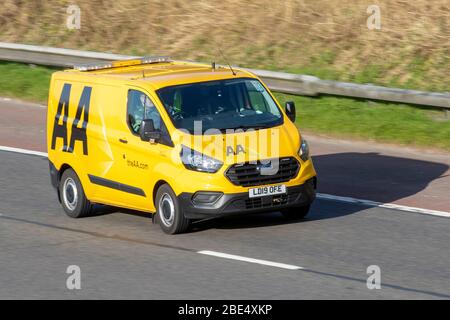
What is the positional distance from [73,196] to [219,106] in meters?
2.45

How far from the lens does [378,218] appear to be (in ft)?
44.9

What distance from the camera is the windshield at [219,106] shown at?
42.5 ft

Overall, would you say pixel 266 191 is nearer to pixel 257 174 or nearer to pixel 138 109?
pixel 257 174

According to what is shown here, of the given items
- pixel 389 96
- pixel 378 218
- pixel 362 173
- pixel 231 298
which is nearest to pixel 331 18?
pixel 389 96

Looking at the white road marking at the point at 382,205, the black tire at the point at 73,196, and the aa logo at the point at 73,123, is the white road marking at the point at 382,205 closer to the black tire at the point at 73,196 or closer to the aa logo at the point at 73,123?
the black tire at the point at 73,196

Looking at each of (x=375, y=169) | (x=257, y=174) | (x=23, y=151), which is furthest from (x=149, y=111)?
(x=23, y=151)

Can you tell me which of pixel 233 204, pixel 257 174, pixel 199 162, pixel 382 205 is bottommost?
pixel 382 205

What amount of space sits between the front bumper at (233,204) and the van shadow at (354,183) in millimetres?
641

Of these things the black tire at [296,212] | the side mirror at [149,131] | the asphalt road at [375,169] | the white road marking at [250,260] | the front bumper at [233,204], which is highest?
the side mirror at [149,131]

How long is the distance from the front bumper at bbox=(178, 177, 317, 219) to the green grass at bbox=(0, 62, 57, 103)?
1025cm

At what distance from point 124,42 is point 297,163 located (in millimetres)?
12366

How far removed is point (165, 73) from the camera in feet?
45.2

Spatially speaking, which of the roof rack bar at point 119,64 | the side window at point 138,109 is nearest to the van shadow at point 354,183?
the side window at point 138,109

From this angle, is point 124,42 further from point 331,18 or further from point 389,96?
point 389,96
